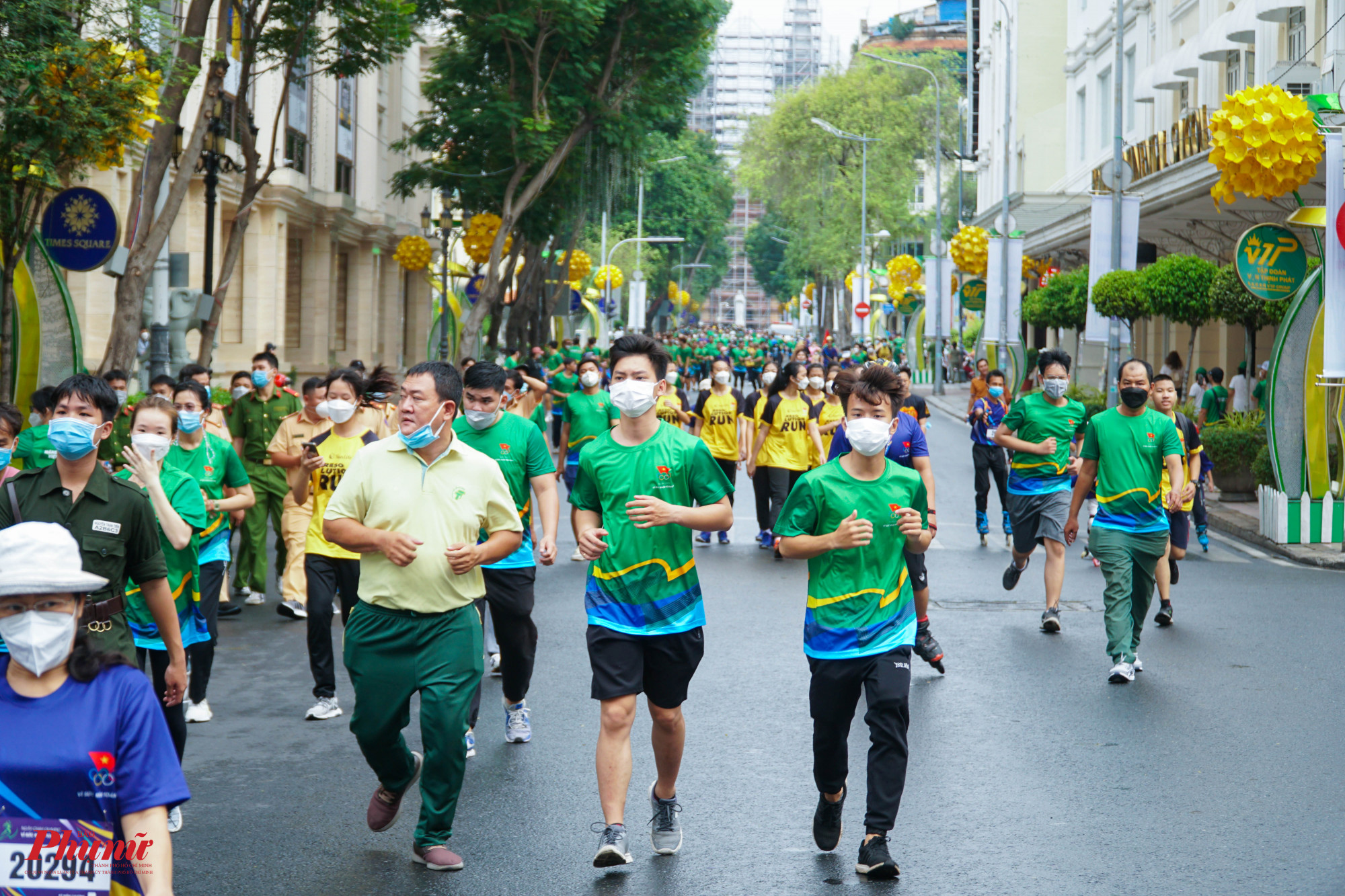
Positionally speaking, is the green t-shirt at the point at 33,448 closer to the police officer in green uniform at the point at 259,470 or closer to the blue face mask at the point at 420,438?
the police officer in green uniform at the point at 259,470

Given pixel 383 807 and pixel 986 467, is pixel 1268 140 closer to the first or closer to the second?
pixel 986 467

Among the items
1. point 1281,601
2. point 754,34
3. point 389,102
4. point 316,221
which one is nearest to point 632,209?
point 389,102

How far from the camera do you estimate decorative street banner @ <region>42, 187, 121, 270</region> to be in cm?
1372

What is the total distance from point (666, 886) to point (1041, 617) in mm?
5902

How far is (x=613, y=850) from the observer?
17.0 ft

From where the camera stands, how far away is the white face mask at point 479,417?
7.09 meters

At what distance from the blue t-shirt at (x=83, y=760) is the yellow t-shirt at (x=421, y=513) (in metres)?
2.10

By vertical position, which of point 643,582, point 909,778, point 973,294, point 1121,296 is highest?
point 973,294

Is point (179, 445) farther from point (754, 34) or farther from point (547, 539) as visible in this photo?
point (754, 34)

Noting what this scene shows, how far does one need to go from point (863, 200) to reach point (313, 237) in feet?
100

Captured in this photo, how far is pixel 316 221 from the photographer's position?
1384 inches

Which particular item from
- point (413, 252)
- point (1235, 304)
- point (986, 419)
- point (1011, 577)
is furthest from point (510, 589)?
point (413, 252)

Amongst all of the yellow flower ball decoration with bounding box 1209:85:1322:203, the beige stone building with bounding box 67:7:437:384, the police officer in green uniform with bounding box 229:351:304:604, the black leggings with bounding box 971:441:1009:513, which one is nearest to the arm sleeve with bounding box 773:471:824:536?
the police officer in green uniform with bounding box 229:351:304:604

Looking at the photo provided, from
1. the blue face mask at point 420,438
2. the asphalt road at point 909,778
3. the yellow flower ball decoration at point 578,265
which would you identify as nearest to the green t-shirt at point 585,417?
the asphalt road at point 909,778
